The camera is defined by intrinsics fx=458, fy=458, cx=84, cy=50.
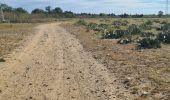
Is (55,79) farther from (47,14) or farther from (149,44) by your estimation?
(47,14)

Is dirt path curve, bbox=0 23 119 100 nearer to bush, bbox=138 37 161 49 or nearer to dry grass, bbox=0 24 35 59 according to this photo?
dry grass, bbox=0 24 35 59

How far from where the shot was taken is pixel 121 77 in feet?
46.6

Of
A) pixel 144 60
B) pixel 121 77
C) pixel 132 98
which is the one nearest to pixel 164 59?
pixel 144 60

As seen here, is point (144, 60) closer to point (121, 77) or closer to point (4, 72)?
point (121, 77)

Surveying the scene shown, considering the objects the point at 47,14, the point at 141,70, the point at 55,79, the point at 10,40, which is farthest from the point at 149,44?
the point at 47,14

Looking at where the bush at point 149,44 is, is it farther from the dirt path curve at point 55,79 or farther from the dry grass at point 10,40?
the dry grass at point 10,40

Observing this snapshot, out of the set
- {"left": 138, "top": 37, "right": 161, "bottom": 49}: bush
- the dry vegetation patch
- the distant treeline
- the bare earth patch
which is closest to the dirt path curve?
the bare earth patch

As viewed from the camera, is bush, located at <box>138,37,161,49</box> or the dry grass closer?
bush, located at <box>138,37,161,49</box>

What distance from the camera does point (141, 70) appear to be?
15.5 m

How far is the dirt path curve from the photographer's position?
11.6 meters

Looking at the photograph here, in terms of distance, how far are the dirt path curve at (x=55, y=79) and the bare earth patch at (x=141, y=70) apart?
51cm

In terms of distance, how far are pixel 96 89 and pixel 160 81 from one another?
2049 mm

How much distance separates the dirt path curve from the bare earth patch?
1.68 ft

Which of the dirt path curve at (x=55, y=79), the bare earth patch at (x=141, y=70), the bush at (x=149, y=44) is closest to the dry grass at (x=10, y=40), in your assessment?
the dirt path curve at (x=55, y=79)
